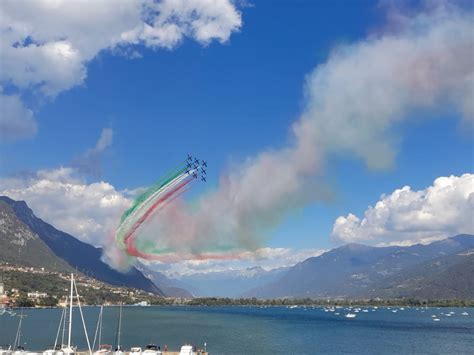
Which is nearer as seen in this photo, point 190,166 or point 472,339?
point 190,166

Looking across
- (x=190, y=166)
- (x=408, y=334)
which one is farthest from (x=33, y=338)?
(x=408, y=334)

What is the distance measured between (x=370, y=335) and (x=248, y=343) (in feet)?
189

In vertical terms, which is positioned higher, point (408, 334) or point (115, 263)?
point (115, 263)

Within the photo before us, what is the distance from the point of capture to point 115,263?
10125cm

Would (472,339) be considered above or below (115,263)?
below

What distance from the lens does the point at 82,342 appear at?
438 feet

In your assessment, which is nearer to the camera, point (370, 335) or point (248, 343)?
point (248, 343)

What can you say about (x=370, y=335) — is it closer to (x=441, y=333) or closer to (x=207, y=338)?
(x=441, y=333)

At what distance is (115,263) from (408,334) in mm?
122089

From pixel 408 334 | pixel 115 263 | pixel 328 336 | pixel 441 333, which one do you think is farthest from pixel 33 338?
pixel 441 333

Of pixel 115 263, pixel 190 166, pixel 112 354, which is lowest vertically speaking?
pixel 112 354

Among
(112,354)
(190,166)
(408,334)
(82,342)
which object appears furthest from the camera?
(408,334)

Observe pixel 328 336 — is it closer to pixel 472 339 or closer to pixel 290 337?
pixel 290 337

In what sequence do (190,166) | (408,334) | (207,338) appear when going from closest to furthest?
(190,166) < (207,338) < (408,334)
